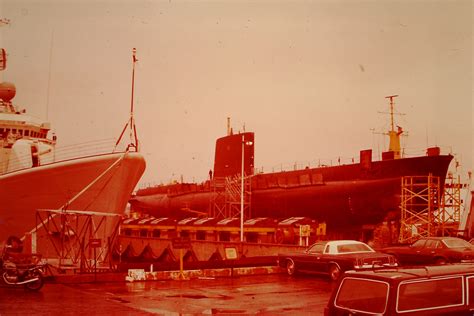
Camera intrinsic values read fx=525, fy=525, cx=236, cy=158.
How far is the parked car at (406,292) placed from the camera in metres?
5.82

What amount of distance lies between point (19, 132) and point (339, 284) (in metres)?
25.4

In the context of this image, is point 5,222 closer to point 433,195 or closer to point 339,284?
point 339,284

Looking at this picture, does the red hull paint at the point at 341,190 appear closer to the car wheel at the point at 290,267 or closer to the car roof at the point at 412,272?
the car wheel at the point at 290,267

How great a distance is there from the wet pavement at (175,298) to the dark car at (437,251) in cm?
386

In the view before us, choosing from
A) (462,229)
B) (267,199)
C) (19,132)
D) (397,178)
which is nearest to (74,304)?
(19,132)

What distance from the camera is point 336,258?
15.9 m

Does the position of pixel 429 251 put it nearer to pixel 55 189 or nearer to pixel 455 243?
pixel 455 243

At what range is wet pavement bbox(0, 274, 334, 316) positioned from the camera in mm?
10773

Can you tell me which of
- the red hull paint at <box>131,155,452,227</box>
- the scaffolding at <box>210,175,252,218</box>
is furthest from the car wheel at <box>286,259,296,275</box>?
the scaffolding at <box>210,175,252,218</box>

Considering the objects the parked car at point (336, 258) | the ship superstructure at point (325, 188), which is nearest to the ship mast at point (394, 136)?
the ship superstructure at point (325, 188)

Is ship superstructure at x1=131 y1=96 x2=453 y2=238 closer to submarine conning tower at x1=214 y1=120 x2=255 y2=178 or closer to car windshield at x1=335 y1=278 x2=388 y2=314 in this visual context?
submarine conning tower at x1=214 y1=120 x2=255 y2=178

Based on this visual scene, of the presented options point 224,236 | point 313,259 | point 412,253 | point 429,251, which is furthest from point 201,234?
point 429,251

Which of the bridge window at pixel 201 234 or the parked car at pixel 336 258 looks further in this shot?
the bridge window at pixel 201 234

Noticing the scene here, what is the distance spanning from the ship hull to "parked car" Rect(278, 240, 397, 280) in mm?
8901
